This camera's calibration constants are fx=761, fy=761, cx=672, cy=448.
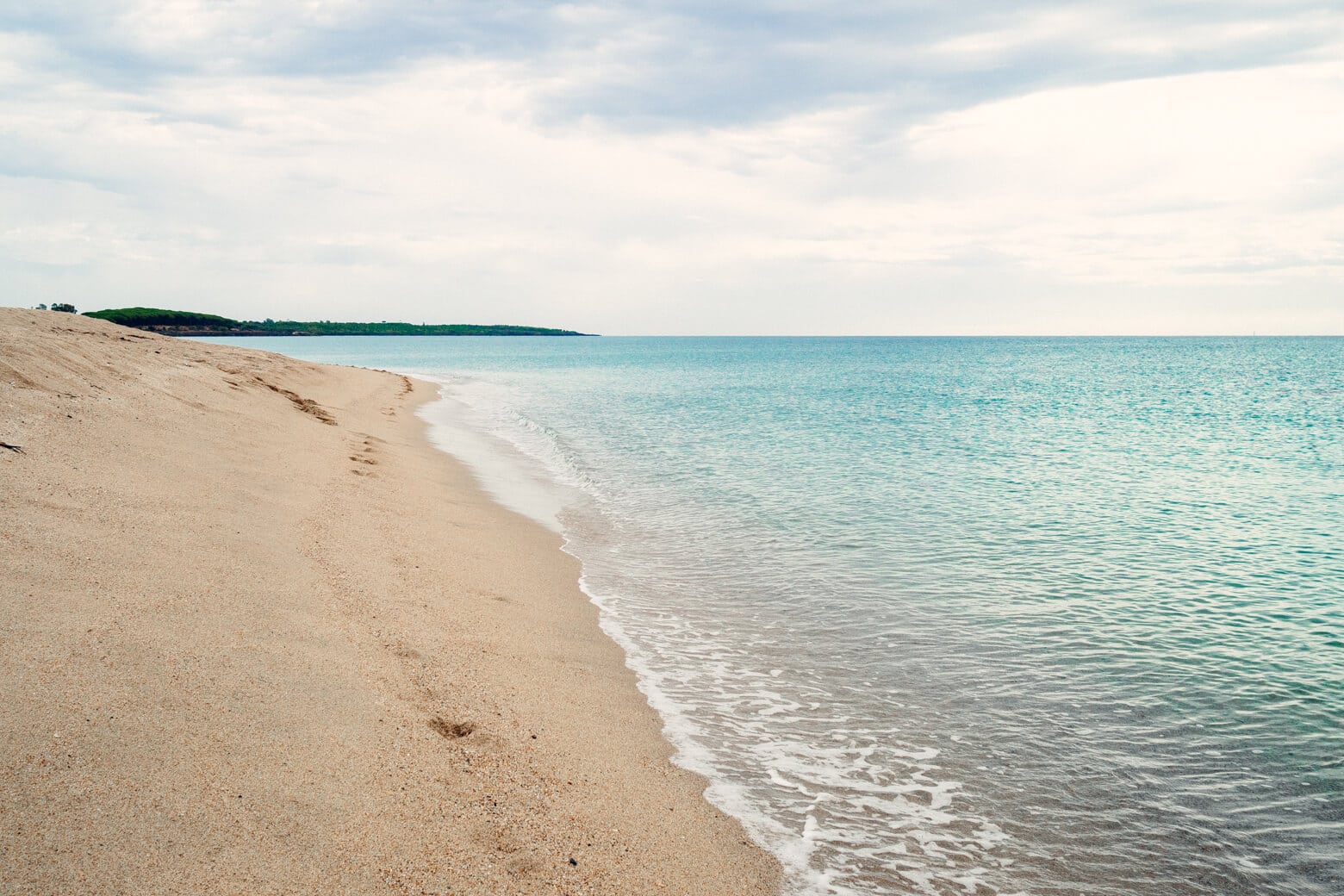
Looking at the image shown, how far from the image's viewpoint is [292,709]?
17.6 ft

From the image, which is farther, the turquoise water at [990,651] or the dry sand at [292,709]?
the turquoise water at [990,651]

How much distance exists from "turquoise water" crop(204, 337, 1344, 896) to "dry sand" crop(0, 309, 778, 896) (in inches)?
38.3

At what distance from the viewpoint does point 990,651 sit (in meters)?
8.62

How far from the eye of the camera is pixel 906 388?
58.2m

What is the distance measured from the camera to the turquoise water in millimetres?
5430

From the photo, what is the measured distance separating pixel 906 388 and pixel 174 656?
57215mm

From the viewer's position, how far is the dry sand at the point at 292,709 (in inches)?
158

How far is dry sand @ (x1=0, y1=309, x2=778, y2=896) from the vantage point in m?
4.02

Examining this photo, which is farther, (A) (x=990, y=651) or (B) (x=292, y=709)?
(A) (x=990, y=651)

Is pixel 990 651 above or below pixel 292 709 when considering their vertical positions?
below

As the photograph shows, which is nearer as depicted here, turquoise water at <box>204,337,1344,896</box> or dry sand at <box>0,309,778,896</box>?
dry sand at <box>0,309,778,896</box>

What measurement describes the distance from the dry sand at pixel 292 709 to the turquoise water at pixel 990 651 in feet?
3.19

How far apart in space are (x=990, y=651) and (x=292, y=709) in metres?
7.09

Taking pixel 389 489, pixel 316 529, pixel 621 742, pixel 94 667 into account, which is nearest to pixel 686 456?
pixel 389 489
